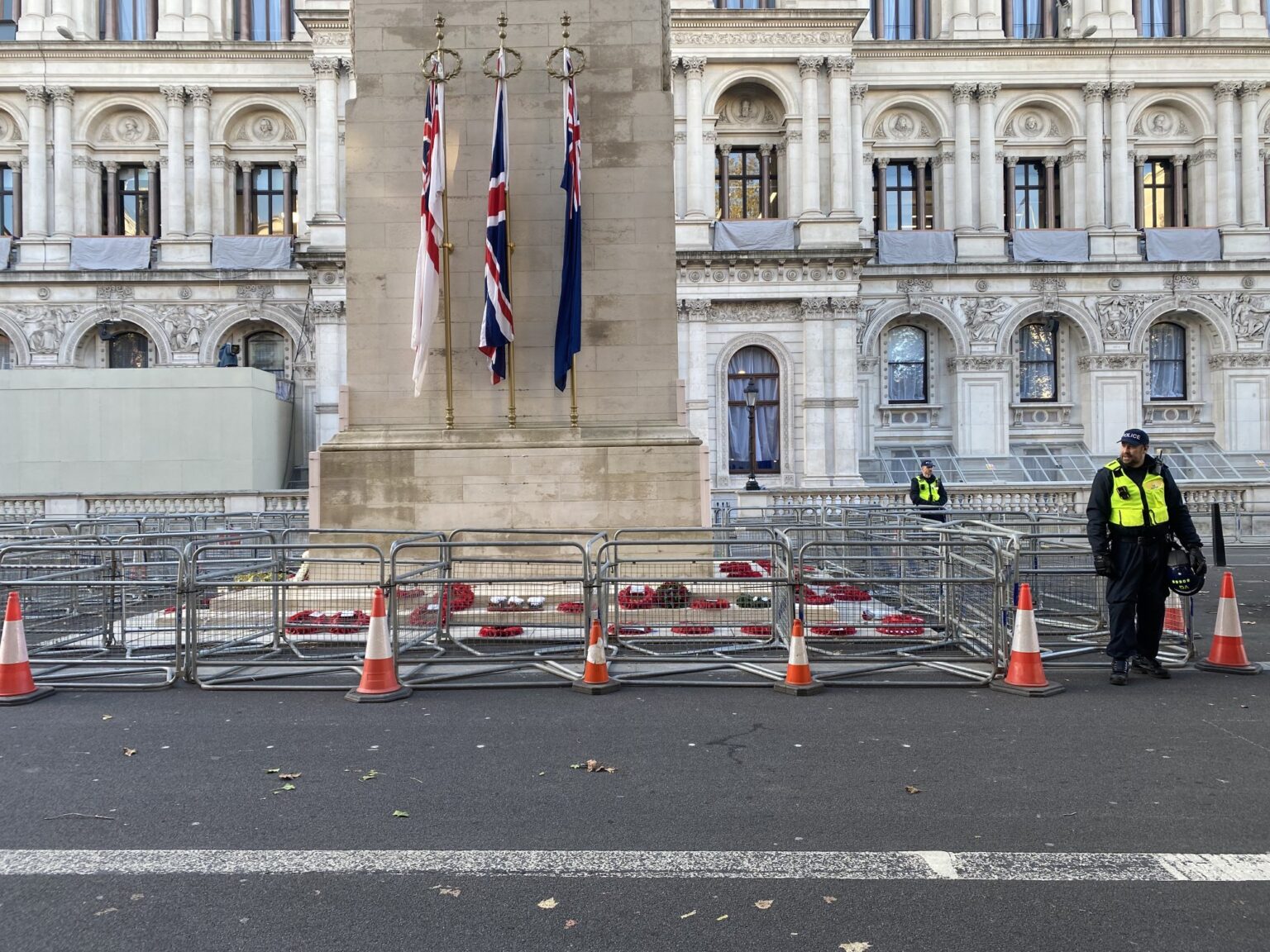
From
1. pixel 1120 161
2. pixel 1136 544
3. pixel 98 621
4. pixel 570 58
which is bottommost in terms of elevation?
pixel 98 621

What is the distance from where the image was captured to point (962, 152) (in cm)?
3728

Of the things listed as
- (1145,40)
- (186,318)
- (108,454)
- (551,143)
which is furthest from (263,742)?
(1145,40)

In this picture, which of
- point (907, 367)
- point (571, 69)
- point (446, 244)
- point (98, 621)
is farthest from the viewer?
point (907, 367)

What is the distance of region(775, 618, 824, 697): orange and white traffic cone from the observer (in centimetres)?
789

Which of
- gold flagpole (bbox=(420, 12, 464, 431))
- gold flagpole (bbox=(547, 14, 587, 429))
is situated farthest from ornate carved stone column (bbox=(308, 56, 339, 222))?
gold flagpole (bbox=(547, 14, 587, 429))

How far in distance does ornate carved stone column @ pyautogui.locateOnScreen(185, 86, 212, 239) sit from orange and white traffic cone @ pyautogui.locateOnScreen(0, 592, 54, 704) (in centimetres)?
3297

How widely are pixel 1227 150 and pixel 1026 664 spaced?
38.3 metres

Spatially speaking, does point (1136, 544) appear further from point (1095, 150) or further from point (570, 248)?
point (1095, 150)

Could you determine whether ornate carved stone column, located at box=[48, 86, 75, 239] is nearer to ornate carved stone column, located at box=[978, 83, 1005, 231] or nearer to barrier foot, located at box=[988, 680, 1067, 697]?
ornate carved stone column, located at box=[978, 83, 1005, 231]

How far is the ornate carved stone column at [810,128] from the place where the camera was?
3406 cm

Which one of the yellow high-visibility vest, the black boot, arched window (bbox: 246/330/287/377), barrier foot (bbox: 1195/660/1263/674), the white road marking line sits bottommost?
the white road marking line

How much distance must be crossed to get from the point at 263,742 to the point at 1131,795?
5564 mm

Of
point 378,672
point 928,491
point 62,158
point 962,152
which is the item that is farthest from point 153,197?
point 378,672

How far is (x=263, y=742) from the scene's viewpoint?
21.5 feet
